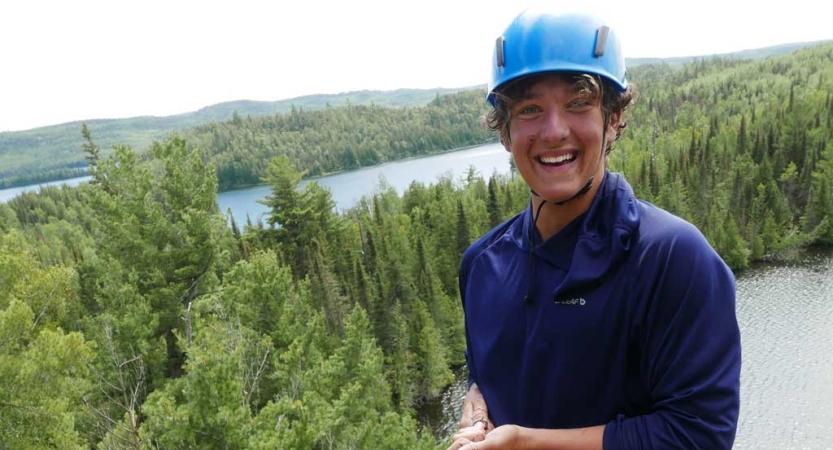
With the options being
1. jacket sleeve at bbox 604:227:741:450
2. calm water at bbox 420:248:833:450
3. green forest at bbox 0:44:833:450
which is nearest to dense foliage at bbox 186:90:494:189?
green forest at bbox 0:44:833:450

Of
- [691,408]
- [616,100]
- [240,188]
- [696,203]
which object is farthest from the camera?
[240,188]

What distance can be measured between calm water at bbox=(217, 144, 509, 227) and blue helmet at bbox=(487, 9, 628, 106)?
3208 inches

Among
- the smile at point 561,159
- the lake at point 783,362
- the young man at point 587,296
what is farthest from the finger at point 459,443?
the lake at point 783,362

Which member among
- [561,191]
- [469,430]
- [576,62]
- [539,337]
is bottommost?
[469,430]

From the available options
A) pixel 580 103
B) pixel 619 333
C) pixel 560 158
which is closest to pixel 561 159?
pixel 560 158

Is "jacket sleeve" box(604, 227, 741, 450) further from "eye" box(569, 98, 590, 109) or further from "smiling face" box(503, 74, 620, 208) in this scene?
"eye" box(569, 98, 590, 109)

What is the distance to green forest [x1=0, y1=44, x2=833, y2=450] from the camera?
11430mm

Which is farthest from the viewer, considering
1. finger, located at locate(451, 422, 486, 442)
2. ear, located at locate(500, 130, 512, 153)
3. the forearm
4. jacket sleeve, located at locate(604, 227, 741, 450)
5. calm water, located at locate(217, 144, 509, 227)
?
calm water, located at locate(217, 144, 509, 227)

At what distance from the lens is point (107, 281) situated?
18188mm

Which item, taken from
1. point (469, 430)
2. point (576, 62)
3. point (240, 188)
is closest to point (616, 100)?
point (576, 62)

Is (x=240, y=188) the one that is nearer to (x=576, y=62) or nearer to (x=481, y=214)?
(x=481, y=214)

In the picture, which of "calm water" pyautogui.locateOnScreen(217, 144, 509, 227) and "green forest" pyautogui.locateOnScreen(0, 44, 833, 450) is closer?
"green forest" pyautogui.locateOnScreen(0, 44, 833, 450)

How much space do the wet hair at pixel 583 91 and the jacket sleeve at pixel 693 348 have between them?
0.70m

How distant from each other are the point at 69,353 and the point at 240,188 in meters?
113
